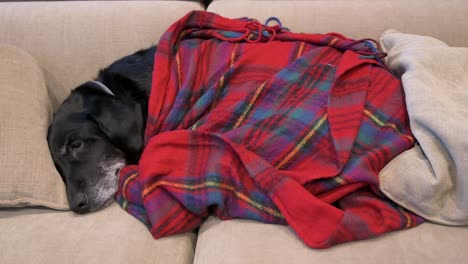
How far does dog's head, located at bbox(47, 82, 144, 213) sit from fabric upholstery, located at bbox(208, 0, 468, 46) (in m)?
0.67

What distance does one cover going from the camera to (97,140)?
1179 mm

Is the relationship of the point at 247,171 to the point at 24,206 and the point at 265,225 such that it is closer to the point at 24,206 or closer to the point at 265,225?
the point at 265,225

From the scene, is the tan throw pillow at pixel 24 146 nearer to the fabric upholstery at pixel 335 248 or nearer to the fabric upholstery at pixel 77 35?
the fabric upholstery at pixel 77 35

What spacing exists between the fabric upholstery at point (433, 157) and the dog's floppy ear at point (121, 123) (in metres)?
0.73

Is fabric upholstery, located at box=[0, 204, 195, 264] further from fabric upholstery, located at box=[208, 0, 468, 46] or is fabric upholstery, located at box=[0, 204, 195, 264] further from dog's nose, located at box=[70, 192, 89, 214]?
fabric upholstery, located at box=[208, 0, 468, 46]

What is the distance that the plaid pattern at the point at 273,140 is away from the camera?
951 mm

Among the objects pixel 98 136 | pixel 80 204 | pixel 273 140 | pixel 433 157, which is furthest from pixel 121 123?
pixel 433 157

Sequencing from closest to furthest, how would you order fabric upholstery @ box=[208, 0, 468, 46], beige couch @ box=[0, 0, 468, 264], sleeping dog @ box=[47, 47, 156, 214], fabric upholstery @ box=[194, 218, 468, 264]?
fabric upholstery @ box=[194, 218, 468, 264]
beige couch @ box=[0, 0, 468, 264]
sleeping dog @ box=[47, 47, 156, 214]
fabric upholstery @ box=[208, 0, 468, 46]

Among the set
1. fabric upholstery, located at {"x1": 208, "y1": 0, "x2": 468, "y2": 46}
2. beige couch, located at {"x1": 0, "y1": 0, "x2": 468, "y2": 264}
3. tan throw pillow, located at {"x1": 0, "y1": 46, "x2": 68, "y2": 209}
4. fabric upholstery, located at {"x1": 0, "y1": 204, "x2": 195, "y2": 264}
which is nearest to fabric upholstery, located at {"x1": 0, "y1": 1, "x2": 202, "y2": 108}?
beige couch, located at {"x1": 0, "y1": 0, "x2": 468, "y2": 264}

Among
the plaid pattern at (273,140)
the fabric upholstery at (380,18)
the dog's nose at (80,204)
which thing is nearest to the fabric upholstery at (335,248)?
the plaid pattern at (273,140)

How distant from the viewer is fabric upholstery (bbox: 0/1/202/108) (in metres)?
1.44

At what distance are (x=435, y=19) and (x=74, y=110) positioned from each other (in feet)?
4.43

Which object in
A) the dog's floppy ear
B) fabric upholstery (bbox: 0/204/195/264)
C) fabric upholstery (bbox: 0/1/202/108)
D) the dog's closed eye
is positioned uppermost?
fabric upholstery (bbox: 0/1/202/108)

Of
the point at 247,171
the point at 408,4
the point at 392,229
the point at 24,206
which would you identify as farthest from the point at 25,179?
the point at 408,4
